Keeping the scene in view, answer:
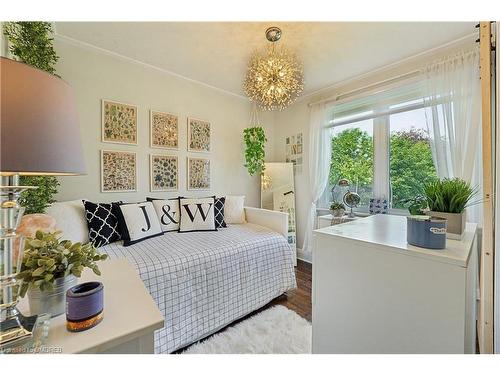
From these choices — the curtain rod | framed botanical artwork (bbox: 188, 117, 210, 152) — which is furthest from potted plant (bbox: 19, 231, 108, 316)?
the curtain rod

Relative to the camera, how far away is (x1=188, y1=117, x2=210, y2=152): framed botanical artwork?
281 cm

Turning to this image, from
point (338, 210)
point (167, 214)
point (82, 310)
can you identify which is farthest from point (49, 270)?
point (338, 210)

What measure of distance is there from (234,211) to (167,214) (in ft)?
2.70

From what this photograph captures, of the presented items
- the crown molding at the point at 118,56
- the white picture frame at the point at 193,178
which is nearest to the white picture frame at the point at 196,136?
the white picture frame at the point at 193,178

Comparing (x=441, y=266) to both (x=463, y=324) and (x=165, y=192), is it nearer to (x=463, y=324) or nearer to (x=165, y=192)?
(x=463, y=324)

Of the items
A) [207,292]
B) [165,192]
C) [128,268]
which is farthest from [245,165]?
[128,268]

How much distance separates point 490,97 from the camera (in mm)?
764

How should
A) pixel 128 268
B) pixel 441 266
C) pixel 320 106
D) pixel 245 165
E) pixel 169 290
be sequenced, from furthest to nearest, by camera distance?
pixel 245 165 < pixel 320 106 < pixel 169 290 < pixel 128 268 < pixel 441 266

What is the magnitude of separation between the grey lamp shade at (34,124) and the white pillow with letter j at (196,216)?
177 cm

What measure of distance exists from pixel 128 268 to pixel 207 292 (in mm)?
811

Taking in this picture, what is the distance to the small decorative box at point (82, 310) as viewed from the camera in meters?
0.55

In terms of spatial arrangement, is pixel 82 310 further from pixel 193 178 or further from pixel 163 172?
pixel 193 178

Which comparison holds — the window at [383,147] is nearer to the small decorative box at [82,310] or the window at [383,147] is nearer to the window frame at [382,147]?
the window frame at [382,147]

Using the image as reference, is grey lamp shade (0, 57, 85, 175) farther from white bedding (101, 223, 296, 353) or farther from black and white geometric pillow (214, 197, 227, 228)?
black and white geometric pillow (214, 197, 227, 228)
